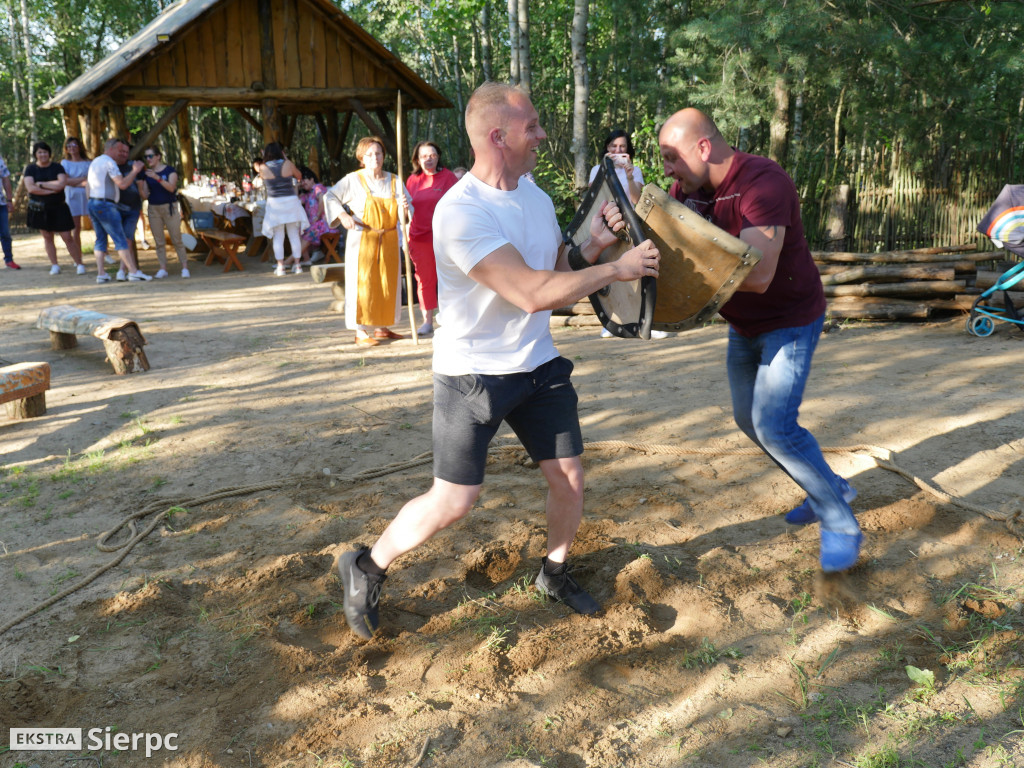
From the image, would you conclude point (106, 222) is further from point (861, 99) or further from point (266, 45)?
point (861, 99)

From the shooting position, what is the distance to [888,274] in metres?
8.10

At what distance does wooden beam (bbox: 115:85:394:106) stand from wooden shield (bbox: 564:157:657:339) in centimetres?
1229

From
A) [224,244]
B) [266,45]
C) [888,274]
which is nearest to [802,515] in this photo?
[888,274]

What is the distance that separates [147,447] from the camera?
5.04 meters

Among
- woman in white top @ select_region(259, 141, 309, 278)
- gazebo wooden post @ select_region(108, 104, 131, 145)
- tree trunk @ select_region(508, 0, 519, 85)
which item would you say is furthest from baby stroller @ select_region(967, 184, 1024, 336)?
gazebo wooden post @ select_region(108, 104, 131, 145)

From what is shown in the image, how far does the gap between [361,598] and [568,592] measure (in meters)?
0.78

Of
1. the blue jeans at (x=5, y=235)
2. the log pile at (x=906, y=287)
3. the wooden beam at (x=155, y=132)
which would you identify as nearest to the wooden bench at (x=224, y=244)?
the wooden beam at (x=155, y=132)

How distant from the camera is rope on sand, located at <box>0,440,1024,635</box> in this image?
3422mm

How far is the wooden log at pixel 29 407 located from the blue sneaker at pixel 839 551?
17.3ft

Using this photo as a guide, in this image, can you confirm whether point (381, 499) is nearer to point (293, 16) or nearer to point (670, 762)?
point (670, 762)

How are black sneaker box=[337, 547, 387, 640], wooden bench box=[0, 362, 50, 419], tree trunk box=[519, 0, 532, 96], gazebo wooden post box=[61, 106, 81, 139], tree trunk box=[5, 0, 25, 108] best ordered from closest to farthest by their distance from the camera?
1. black sneaker box=[337, 547, 387, 640]
2. wooden bench box=[0, 362, 50, 419]
3. tree trunk box=[519, 0, 532, 96]
4. gazebo wooden post box=[61, 106, 81, 139]
5. tree trunk box=[5, 0, 25, 108]

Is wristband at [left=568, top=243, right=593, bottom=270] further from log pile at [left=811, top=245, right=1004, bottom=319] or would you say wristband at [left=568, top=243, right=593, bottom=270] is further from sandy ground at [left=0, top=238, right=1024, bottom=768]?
log pile at [left=811, top=245, right=1004, bottom=319]

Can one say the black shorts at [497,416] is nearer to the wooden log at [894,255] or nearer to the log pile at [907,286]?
the log pile at [907,286]

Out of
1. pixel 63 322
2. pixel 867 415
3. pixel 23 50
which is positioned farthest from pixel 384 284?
pixel 23 50
